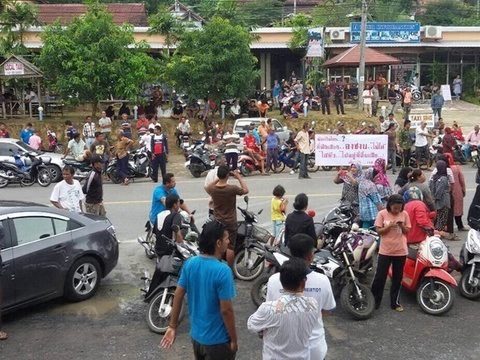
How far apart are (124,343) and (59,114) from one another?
2449 centimetres

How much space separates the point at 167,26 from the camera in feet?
101

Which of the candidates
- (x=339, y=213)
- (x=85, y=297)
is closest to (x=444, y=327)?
(x=339, y=213)

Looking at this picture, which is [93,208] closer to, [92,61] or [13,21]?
[92,61]

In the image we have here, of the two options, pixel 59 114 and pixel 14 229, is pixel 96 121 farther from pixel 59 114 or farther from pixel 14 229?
pixel 14 229

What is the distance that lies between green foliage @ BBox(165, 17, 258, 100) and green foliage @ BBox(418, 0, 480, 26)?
44.5 meters

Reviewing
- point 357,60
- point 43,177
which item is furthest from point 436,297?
point 357,60

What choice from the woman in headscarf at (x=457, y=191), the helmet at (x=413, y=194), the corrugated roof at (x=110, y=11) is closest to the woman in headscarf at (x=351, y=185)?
the helmet at (x=413, y=194)

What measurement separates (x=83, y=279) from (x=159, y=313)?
62.8 inches

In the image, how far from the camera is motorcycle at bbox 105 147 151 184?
18.8 metres

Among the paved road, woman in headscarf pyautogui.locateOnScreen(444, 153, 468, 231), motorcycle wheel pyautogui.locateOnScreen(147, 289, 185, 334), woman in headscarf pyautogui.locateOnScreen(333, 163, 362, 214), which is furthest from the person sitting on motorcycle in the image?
motorcycle wheel pyautogui.locateOnScreen(147, 289, 185, 334)

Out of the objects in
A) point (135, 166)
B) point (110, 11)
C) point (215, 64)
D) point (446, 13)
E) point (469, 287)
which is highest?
point (446, 13)

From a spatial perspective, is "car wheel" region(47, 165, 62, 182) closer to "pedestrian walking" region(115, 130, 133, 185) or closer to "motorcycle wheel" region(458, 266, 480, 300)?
"pedestrian walking" region(115, 130, 133, 185)

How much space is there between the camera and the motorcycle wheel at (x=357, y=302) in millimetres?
7402

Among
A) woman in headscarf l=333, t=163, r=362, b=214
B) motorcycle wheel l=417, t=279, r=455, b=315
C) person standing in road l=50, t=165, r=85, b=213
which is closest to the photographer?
motorcycle wheel l=417, t=279, r=455, b=315
